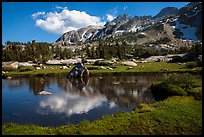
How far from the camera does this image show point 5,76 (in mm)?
94625

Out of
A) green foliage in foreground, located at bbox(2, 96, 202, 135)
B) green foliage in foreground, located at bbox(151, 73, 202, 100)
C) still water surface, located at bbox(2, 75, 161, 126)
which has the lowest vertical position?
still water surface, located at bbox(2, 75, 161, 126)

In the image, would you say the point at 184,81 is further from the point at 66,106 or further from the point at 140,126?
the point at 140,126

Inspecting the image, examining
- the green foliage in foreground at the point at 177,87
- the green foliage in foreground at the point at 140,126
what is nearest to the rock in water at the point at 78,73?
the green foliage in foreground at the point at 177,87

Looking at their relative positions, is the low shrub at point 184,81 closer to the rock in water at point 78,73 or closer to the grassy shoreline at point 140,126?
the grassy shoreline at point 140,126

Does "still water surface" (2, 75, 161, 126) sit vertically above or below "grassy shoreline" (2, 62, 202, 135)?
below

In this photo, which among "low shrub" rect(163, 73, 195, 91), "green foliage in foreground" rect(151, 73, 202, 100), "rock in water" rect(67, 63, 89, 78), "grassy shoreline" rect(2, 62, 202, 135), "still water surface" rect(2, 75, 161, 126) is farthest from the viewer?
"rock in water" rect(67, 63, 89, 78)

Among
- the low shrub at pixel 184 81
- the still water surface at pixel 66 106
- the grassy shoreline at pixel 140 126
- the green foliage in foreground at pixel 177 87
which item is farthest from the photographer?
the low shrub at pixel 184 81

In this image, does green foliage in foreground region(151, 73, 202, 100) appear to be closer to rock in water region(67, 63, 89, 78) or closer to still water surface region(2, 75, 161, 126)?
still water surface region(2, 75, 161, 126)

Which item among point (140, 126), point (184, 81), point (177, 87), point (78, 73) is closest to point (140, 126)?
point (140, 126)

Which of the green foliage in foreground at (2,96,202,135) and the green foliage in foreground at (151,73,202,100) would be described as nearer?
the green foliage in foreground at (2,96,202,135)

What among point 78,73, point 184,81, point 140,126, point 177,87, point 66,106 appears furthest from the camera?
point 78,73

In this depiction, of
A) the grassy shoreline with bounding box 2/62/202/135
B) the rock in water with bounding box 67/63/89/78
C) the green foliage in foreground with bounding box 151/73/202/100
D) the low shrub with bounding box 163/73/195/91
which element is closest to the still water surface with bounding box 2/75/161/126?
the green foliage in foreground with bounding box 151/73/202/100

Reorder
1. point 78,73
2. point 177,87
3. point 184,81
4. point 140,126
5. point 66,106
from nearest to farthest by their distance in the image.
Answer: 1. point 140,126
2. point 66,106
3. point 177,87
4. point 184,81
5. point 78,73

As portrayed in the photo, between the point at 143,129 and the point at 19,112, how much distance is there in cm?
2238
